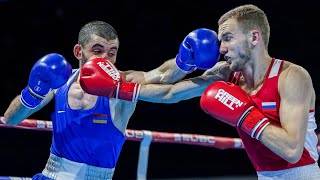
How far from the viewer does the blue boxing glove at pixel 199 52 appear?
2.76m

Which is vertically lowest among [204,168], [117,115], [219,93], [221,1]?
[204,168]

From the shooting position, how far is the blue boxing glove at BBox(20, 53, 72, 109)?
284 centimetres

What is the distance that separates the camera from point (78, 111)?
9.76ft

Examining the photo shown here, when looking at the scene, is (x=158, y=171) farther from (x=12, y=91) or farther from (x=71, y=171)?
(x=71, y=171)

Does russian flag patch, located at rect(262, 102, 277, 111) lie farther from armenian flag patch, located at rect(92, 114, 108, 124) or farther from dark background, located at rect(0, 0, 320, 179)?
dark background, located at rect(0, 0, 320, 179)

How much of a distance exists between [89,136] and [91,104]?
0.18 m

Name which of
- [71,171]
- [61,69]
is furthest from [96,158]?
[61,69]

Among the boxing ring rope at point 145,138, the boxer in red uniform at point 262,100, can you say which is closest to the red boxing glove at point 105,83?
the boxer in red uniform at point 262,100

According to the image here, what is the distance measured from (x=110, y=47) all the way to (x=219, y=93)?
32.8 inches

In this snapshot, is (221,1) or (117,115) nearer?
(117,115)

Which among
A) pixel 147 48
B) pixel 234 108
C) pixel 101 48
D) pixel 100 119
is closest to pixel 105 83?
pixel 100 119

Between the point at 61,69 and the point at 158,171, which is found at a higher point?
the point at 61,69

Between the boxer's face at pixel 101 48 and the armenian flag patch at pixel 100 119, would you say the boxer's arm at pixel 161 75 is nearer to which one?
the boxer's face at pixel 101 48

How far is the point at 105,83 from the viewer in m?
2.63
